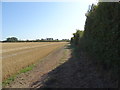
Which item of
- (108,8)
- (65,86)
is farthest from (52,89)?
(108,8)

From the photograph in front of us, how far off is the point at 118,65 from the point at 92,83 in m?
1.95

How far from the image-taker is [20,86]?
8422 millimetres

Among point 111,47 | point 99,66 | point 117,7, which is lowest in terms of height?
point 99,66

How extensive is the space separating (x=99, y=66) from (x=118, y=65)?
10.5 feet

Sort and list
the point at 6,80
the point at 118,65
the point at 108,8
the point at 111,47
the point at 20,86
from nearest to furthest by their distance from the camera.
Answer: the point at 118,65 → the point at 111,47 → the point at 108,8 → the point at 20,86 → the point at 6,80

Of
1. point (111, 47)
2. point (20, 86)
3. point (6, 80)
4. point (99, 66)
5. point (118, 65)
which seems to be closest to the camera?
point (118, 65)

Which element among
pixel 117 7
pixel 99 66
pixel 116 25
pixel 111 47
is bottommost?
Result: pixel 99 66

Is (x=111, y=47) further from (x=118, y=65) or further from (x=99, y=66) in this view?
(x=99, y=66)

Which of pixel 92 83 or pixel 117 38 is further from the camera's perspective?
pixel 92 83

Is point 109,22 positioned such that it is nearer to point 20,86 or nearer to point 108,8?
point 108,8

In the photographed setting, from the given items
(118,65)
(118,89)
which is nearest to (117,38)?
(118,65)

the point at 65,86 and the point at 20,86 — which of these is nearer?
the point at 65,86

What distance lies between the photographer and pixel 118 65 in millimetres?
5832

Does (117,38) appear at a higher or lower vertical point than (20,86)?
higher
